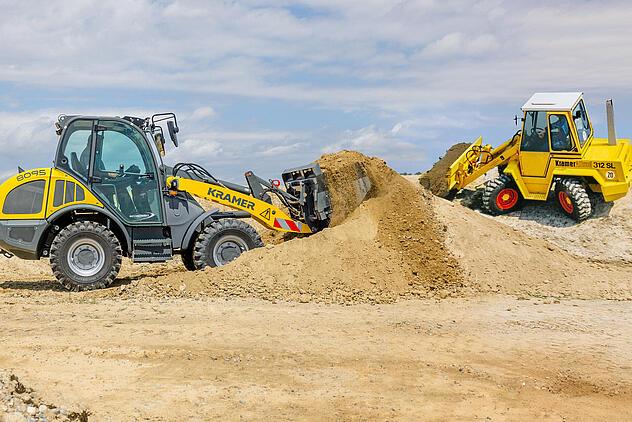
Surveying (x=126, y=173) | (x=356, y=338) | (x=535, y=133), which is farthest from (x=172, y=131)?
(x=535, y=133)

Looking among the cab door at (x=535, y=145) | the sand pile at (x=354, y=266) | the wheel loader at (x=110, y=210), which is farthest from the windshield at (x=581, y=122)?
the wheel loader at (x=110, y=210)

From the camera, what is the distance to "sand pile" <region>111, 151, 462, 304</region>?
11812 millimetres

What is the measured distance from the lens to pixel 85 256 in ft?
39.7

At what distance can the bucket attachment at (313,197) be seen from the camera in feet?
46.6

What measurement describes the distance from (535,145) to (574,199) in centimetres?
165

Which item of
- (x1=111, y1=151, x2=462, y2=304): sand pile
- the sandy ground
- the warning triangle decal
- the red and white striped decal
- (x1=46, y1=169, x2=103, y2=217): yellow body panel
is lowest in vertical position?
the sandy ground

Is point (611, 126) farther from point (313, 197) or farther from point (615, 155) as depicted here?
point (313, 197)

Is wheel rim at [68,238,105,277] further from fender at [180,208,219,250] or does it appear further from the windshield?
the windshield

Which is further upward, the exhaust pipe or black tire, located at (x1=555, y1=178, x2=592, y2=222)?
the exhaust pipe

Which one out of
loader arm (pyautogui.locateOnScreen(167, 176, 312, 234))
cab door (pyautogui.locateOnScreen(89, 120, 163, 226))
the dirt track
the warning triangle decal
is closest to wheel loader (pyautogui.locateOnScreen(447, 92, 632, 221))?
the dirt track

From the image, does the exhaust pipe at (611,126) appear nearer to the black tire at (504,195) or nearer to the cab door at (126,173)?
the black tire at (504,195)

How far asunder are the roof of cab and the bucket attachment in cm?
710

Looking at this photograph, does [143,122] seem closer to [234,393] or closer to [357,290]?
[357,290]

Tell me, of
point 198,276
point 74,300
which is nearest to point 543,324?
point 198,276
